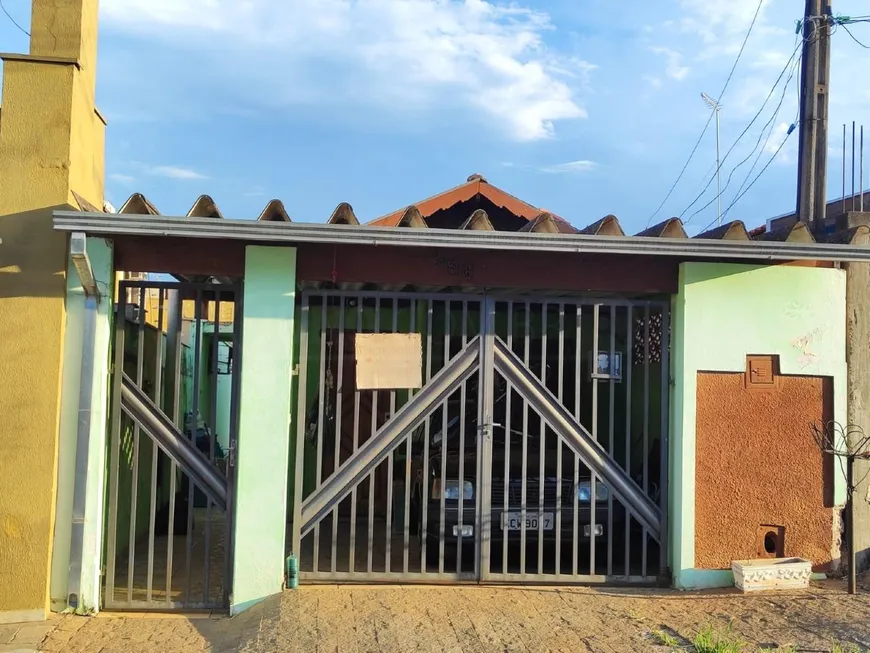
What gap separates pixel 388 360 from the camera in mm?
5766

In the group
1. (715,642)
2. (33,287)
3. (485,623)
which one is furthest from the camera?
(33,287)

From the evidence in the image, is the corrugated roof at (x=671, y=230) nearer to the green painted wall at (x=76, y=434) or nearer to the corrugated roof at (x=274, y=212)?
the corrugated roof at (x=274, y=212)

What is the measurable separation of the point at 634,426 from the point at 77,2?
665cm

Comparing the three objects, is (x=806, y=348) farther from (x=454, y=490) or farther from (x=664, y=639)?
(x=454, y=490)

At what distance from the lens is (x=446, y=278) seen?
5.68 metres

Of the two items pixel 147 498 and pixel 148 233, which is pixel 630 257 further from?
pixel 147 498

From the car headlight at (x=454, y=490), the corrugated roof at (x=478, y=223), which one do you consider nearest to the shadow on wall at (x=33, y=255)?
the corrugated roof at (x=478, y=223)

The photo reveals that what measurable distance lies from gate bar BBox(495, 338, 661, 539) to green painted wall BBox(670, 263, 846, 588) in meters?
0.23

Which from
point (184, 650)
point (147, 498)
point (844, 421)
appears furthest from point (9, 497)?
point (844, 421)

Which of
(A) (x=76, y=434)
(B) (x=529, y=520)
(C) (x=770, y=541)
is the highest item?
(A) (x=76, y=434)

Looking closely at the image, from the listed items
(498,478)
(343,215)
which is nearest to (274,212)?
(343,215)

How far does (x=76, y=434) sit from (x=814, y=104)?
8.97m

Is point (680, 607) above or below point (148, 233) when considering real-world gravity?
below

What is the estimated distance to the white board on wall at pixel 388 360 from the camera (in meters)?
5.72
